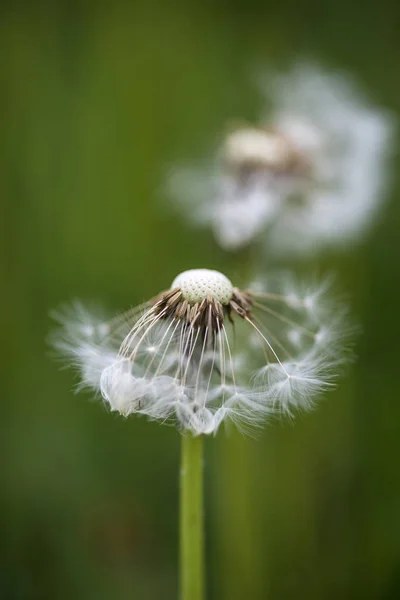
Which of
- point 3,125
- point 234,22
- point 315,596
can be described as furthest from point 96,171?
point 315,596

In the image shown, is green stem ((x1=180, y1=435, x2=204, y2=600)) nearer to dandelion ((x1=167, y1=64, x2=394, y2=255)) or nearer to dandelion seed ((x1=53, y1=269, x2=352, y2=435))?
dandelion seed ((x1=53, y1=269, x2=352, y2=435))

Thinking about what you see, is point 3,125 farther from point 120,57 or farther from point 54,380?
point 54,380

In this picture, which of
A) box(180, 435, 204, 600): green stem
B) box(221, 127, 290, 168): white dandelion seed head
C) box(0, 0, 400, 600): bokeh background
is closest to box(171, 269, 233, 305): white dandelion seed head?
box(180, 435, 204, 600): green stem

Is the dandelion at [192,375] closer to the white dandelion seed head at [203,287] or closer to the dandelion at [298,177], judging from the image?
the white dandelion seed head at [203,287]

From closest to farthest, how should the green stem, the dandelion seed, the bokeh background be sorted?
the dandelion seed, the green stem, the bokeh background

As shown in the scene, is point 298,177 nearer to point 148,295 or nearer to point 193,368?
point 148,295

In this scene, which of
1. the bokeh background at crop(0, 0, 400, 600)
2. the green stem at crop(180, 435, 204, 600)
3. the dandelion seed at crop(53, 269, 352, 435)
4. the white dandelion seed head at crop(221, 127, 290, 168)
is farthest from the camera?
the white dandelion seed head at crop(221, 127, 290, 168)
